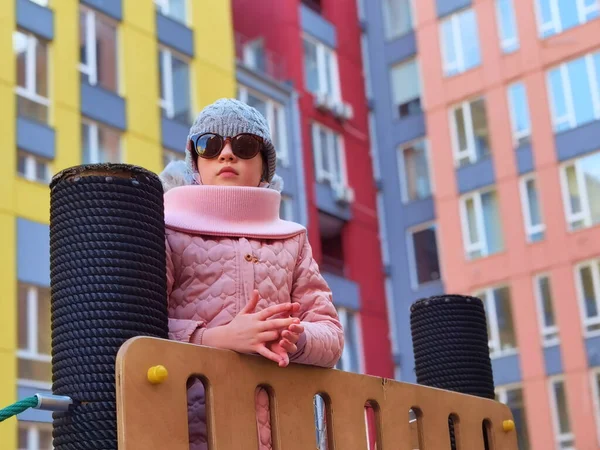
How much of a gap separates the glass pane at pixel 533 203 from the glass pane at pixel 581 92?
166cm

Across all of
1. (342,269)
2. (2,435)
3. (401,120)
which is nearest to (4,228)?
(2,435)

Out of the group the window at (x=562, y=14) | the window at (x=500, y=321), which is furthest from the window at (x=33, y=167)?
the window at (x=562, y=14)

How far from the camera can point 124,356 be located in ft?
8.75

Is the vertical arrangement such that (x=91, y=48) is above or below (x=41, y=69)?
above

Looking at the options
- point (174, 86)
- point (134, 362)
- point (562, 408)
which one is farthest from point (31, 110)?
point (134, 362)

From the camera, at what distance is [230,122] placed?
347cm

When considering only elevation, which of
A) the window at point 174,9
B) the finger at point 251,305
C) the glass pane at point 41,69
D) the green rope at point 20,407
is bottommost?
the green rope at point 20,407

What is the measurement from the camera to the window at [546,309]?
23.7 meters

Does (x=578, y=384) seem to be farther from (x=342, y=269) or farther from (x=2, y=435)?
(x=2, y=435)

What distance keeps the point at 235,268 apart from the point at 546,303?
841 inches

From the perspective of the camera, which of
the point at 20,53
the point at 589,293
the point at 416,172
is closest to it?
the point at 20,53

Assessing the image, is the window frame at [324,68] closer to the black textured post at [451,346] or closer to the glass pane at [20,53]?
the glass pane at [20,53]

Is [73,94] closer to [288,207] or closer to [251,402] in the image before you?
[288,207]

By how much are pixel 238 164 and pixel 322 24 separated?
24.3 meters
